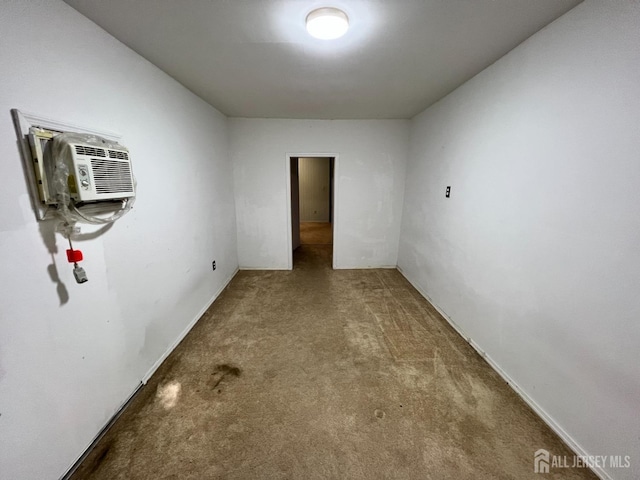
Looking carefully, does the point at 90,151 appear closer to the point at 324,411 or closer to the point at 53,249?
the point at 53,249

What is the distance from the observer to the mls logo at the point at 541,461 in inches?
49.6

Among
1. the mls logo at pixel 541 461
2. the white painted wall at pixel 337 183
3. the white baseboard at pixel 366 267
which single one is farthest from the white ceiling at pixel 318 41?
the white baseboard at pixel 366 267

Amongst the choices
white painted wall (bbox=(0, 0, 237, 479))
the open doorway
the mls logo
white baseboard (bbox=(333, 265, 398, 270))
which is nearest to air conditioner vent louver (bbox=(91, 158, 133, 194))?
white painted wall (bbox=(0, 0, 237, 479))

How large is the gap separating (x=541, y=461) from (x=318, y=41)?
9.09 ft

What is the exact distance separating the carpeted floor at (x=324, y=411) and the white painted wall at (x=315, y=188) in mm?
5274

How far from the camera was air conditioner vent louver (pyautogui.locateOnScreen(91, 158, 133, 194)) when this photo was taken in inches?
47.8

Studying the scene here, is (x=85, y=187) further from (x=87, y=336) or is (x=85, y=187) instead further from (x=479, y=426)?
(x=479, y=426)

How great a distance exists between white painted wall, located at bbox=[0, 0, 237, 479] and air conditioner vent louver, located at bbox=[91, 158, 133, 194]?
0.80 ft

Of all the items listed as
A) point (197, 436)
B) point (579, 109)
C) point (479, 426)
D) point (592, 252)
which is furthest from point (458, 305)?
point (197, 436)

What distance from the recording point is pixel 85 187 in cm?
115

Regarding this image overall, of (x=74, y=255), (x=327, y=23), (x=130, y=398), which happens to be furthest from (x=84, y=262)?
(x=327, y=23)

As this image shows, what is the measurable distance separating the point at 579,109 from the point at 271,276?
3.52 metres

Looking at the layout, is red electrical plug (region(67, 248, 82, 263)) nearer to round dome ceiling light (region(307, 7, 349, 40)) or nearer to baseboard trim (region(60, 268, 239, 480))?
baseboard trim (region(60, 268, 239, 480))

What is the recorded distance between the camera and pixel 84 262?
1312 mm
